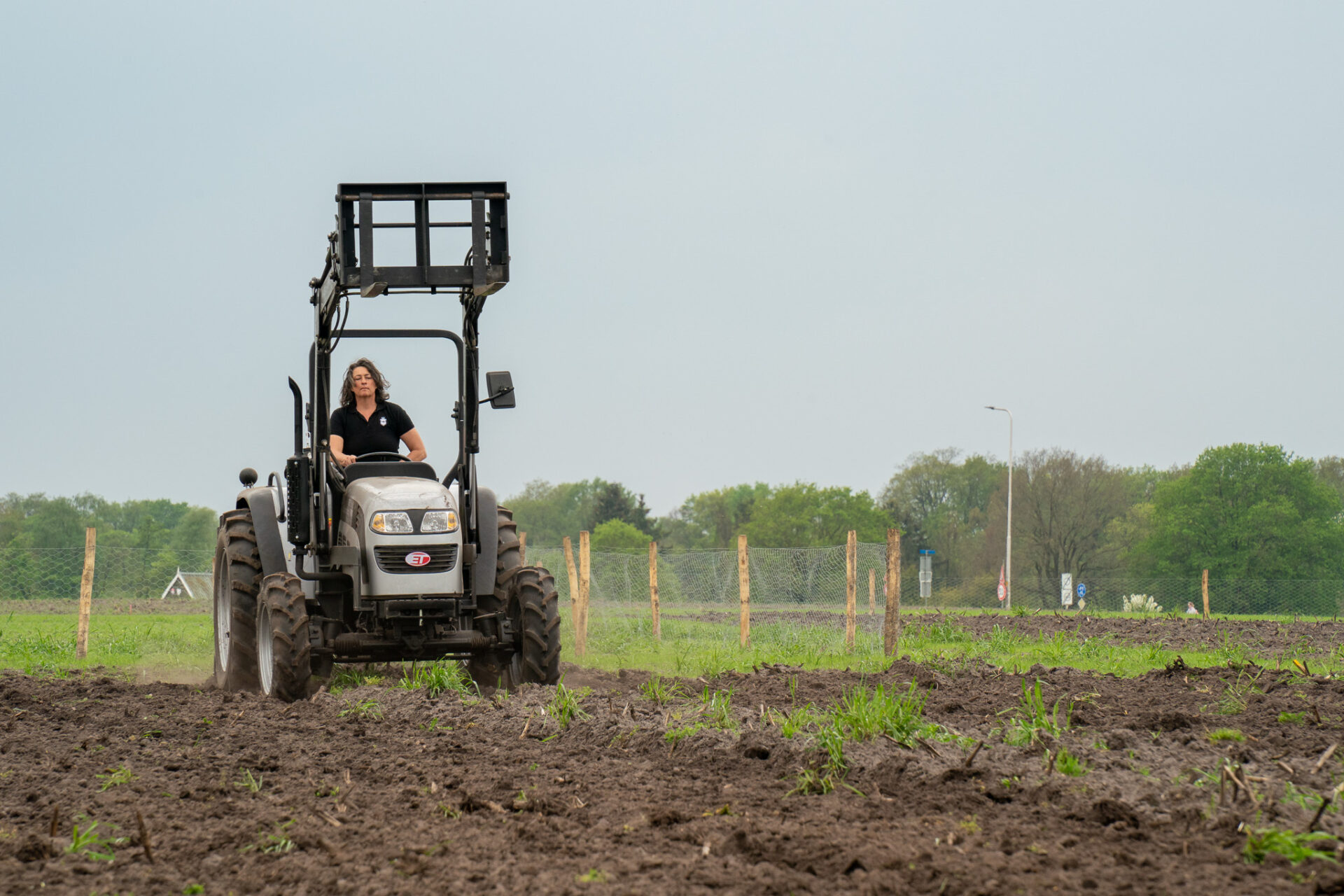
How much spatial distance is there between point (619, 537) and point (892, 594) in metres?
66.3

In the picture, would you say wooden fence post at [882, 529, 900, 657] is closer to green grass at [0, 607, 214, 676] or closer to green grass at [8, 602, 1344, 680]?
green grass at [8, 602, 1344, 680]

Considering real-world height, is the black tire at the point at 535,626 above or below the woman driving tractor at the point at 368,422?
below

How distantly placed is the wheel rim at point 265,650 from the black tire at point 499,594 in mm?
1439

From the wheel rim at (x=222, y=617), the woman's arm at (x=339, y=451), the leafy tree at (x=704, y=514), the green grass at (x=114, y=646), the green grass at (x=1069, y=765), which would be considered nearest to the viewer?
the green grass at (x=1069, y=765)

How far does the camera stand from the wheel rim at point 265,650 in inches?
341

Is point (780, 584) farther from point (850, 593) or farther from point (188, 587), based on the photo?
point (188, 587)

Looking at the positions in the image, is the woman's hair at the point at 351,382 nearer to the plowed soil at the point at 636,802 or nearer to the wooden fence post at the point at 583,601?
the plowed soil at the point at 636,802

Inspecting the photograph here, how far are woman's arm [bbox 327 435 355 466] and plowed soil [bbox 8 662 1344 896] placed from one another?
80.6 inches

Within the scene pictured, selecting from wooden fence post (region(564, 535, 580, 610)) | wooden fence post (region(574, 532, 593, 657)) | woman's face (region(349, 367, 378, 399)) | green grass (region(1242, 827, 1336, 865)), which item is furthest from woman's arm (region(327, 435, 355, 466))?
wooden fence post (region(564, 535, 580, 610))

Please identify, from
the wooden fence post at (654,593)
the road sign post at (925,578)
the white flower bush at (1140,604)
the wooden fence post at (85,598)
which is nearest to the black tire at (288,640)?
the wooden fence post at (85,598)

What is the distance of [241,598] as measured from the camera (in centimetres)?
933

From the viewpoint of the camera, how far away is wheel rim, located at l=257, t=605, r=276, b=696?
8664mm

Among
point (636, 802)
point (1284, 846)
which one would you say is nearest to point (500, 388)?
point (636, 802)

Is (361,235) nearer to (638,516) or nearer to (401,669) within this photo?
(401,669)
